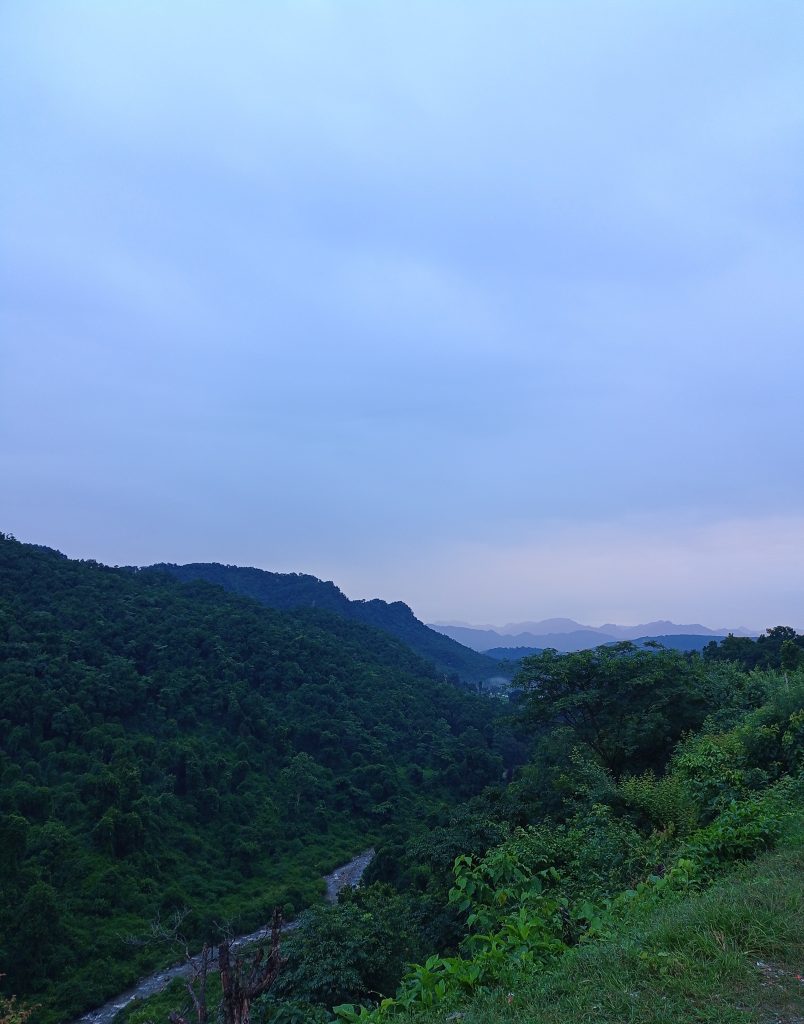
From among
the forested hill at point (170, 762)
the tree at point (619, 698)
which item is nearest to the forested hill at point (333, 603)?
the forested hill at point (170, 762)

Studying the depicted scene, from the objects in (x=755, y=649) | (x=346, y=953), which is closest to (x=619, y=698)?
(x=346, y=953)

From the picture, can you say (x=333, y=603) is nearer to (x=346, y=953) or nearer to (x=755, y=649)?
(x=755, y=649)

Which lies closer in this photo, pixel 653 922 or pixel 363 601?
pixel 653 922

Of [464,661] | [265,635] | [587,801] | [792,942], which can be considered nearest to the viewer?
[792,942]

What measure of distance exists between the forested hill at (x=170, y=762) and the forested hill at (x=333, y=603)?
4557 centimetres

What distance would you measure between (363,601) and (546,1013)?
389 ft

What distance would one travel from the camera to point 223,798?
111ft

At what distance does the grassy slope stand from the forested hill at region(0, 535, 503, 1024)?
66.2ft

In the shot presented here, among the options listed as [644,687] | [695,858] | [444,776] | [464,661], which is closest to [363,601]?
[464,661]

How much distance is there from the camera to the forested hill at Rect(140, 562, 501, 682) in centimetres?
10330

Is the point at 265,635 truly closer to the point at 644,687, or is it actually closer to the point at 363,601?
the point at 644,687

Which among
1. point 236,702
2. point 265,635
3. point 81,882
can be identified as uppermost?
point 265,635

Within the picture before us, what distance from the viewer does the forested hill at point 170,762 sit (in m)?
23.3

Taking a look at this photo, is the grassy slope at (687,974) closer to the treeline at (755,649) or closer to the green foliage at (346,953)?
the green foliage at (346,953)
